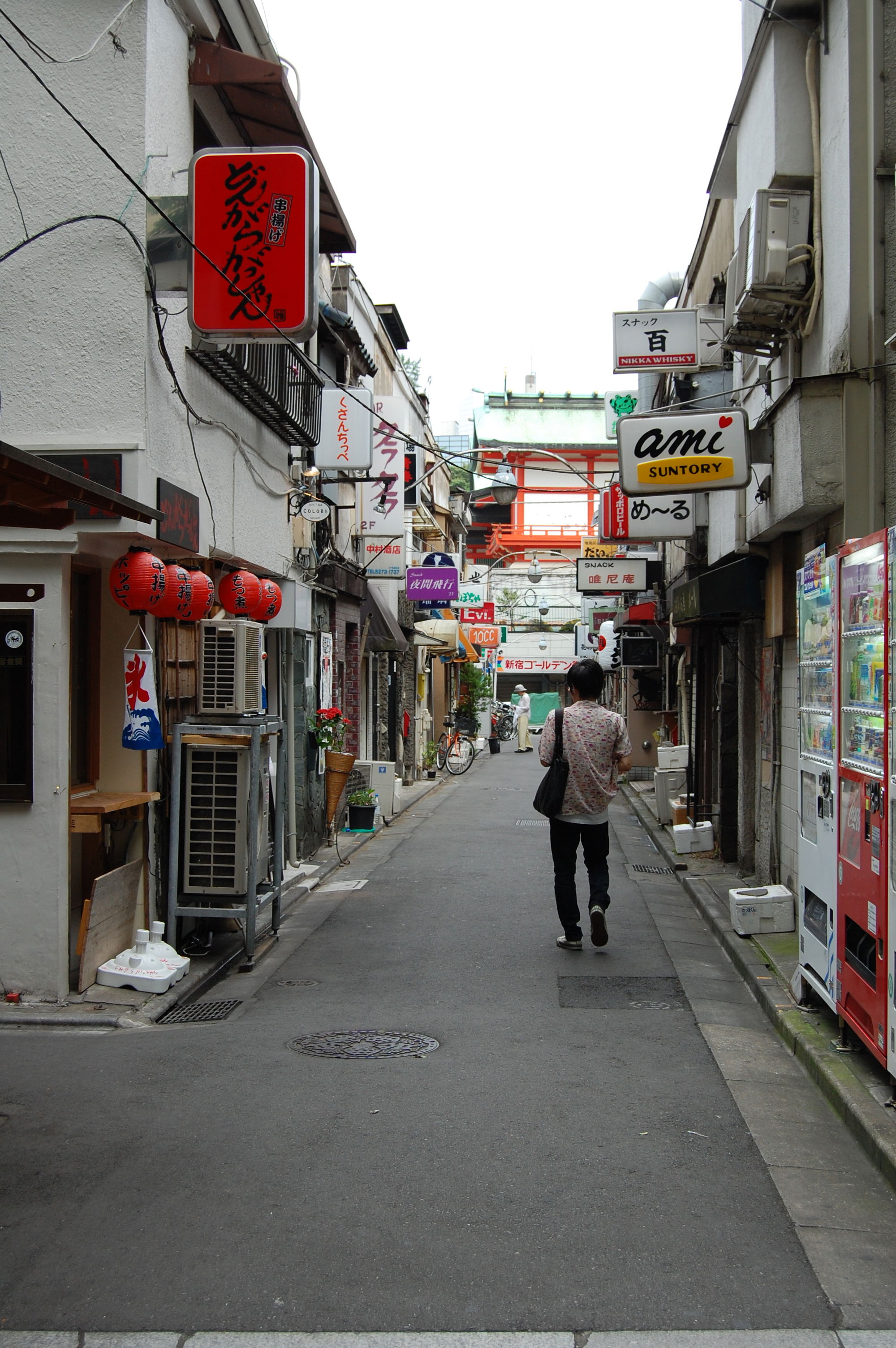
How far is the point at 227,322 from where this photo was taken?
8.06 meters

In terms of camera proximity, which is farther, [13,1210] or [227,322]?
[227,322]

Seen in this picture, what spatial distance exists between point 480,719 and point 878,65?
3386 centimetres

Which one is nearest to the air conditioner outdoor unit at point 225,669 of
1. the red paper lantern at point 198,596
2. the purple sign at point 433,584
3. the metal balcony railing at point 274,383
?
the red paper lantern at point 198,596

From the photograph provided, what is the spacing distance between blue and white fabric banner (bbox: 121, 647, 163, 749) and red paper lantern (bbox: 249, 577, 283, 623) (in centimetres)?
216

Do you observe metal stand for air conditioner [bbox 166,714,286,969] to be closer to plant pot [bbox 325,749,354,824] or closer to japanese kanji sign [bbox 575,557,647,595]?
plant pot [bbox 325,749,354,824]

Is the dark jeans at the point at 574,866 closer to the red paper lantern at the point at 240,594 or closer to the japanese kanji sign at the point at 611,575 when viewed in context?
the red paper lantern at the point at 240,594

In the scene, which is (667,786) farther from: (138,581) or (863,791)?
(863,791)

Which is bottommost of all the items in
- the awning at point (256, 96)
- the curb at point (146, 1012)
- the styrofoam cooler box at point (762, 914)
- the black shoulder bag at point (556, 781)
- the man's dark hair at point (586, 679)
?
the curb at point (146, 1012)

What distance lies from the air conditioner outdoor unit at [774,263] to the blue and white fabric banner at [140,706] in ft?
17.1

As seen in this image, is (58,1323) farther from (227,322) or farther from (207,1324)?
(227,322)

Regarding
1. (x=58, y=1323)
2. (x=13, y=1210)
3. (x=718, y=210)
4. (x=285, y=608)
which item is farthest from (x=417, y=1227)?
(x=718, y=210)

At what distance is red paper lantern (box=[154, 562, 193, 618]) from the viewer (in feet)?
24.8

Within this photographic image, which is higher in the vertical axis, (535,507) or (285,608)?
(535,507)

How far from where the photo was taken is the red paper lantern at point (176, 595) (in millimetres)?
7555
